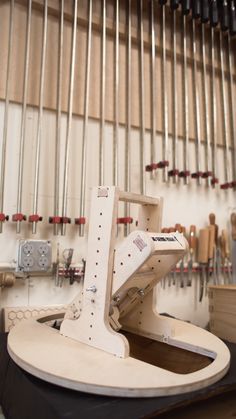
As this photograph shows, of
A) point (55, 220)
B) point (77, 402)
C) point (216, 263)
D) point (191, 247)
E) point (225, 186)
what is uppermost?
point (225, 186)

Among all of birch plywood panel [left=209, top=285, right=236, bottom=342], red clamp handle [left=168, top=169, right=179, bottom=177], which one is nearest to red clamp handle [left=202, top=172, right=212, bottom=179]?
red clamp handle [left=168, top=169, right=179, bottom=177]

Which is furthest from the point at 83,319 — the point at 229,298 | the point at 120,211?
the point at 120,211

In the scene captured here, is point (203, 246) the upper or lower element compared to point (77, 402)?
upper

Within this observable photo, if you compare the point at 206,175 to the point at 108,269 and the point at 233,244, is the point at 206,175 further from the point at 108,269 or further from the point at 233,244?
the point at 108,269

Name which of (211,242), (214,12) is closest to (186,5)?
(214,12)

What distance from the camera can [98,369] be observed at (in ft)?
2.70

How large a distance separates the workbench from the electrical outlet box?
69cm

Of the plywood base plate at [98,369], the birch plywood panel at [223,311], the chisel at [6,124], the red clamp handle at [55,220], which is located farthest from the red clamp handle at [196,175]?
the plywood base plate at [98,369]

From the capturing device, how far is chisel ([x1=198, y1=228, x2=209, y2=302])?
204cm

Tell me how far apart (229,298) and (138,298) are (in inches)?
23.1

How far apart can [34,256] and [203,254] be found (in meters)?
1.03

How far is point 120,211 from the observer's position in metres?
1.94

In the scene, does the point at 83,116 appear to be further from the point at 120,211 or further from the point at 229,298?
the point at 229,298

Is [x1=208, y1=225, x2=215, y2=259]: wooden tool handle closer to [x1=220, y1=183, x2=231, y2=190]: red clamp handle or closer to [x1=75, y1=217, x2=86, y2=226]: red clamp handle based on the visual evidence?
[x1=220, y1=183, x2=231, y2=190]: red clamp handle
